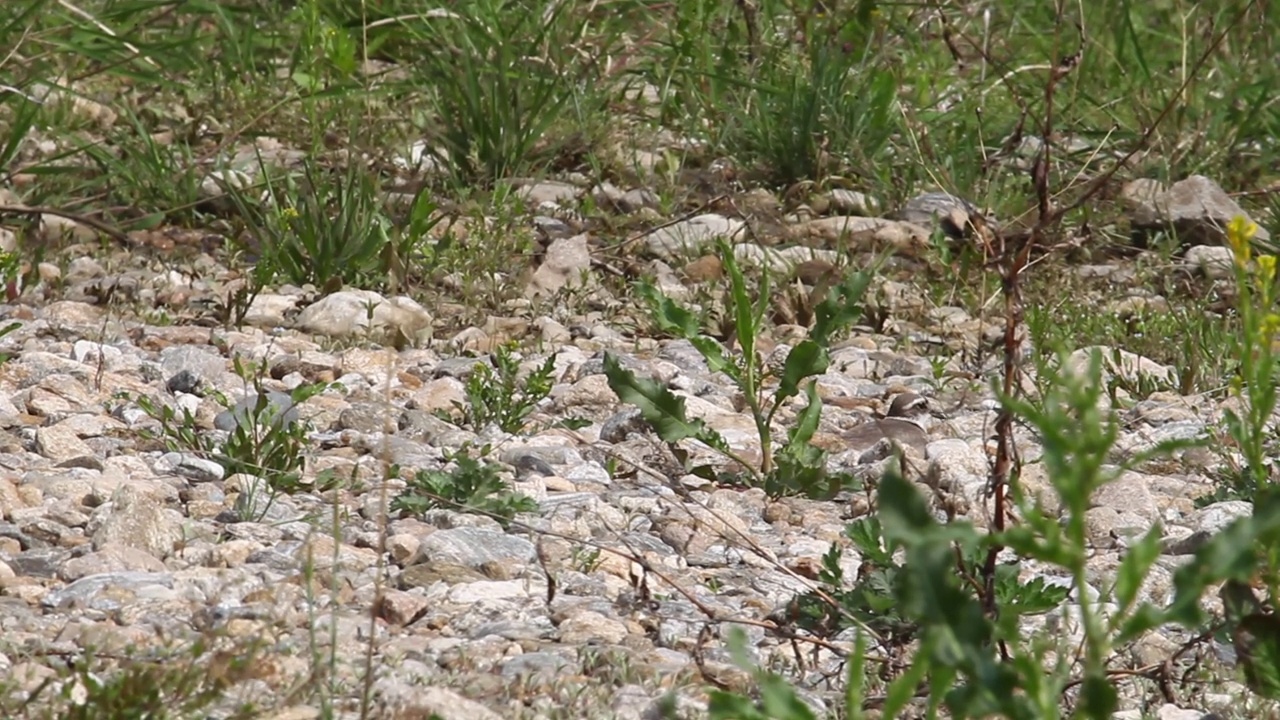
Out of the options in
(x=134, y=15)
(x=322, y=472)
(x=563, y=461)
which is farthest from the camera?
(x=134, y=15)

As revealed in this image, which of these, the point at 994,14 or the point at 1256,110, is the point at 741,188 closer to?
the point at 1256,110

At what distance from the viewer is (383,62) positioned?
250 inches

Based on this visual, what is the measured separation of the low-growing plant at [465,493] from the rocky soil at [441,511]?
1.3 inches

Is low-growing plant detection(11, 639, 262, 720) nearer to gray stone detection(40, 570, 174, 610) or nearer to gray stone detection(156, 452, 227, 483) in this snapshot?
gray stone detection(40, 570, 174, 610)

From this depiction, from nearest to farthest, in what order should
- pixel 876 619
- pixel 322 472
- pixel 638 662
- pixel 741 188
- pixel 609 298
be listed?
pixel 638 662 → pixel 876 619 → pixel 322 472 → pixel 609 298 → pixel 741 188

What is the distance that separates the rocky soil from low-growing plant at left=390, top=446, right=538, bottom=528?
1.3 inches

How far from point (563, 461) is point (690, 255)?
5.37ft

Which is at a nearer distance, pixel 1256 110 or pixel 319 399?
pixel 319 399

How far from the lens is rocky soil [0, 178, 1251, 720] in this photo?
237 cm

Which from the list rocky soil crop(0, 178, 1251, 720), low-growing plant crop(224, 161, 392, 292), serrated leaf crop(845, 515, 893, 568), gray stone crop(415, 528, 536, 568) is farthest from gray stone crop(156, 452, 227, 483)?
low-growing plant crop(224, 161, 392, 292)

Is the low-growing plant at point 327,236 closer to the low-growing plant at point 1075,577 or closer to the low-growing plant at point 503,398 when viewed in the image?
the low-growing plant at point 503,398

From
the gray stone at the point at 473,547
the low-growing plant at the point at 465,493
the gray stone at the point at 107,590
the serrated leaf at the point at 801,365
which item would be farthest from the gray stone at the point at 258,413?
the serrated leaf at the point at 801,365

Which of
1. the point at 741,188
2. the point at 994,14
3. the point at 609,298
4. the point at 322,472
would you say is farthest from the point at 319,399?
the point at 994,14

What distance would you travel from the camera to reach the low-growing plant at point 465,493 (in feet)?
9.84
